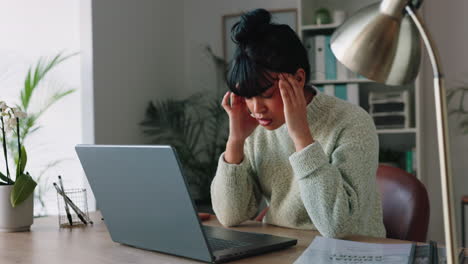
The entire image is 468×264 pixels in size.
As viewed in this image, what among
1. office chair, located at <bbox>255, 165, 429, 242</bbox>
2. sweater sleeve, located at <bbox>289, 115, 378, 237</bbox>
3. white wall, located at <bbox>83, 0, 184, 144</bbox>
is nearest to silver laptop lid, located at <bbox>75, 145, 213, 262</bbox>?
sweater sleeve, located at <bbox>289, 115, 378, 237</bbox>

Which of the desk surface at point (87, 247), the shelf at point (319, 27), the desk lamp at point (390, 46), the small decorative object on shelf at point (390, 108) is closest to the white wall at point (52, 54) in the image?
the shelf at point (319, 27)

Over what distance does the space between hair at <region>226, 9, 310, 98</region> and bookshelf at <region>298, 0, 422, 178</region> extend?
6.20 feet

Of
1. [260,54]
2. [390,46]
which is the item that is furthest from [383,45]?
[260,54]

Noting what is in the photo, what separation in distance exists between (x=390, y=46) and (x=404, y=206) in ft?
3.22

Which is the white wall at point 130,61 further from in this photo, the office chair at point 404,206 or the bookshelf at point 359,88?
the office chair at point 404,206

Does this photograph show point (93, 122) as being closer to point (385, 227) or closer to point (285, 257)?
point (385, 227)

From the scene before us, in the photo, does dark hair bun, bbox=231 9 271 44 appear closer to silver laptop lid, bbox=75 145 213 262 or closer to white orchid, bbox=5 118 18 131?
silver laptop lid, bbox=75 145 213 262

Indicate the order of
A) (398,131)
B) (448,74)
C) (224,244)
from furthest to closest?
(448,74) < (398,131) < (224,244)

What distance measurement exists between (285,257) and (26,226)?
759 mm

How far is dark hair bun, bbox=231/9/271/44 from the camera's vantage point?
1.41m

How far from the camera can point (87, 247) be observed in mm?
1240

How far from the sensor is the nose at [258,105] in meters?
1.39

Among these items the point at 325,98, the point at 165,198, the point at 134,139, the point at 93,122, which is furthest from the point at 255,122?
the point at 134,139

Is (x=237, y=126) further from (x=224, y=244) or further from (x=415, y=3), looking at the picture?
(x=415, y=3)
